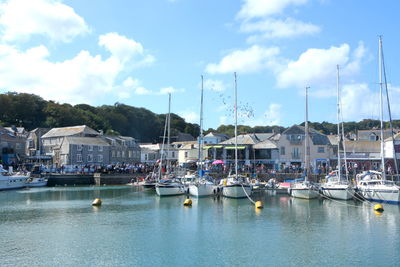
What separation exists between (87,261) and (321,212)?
23.3 meters

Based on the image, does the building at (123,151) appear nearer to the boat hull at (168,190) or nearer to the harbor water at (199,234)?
the boat hull at (168,190)

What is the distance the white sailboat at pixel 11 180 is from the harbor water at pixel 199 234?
16250 millimetres

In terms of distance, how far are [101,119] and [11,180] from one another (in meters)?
63.1

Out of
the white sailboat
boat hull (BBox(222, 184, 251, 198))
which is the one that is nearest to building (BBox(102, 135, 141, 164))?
the white sailboat

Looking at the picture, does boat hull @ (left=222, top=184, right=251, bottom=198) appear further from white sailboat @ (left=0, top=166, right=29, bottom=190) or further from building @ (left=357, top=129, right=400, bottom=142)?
building @ (left=357, top=129, right=400, bottom=142)

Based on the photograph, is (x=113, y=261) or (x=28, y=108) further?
(x=28, y=108)

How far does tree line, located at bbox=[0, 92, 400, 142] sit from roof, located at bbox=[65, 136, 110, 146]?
29324 mm

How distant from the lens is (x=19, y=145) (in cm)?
8575

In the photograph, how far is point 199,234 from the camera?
28453 millimetres

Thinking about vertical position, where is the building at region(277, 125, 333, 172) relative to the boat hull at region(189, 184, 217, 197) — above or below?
above

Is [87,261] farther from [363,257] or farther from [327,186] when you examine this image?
[327,186]

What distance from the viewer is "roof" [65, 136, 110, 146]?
77662 mm

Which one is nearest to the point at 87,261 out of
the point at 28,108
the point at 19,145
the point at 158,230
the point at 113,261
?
the point at 113,261

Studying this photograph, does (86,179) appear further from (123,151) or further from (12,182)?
(123,151)
